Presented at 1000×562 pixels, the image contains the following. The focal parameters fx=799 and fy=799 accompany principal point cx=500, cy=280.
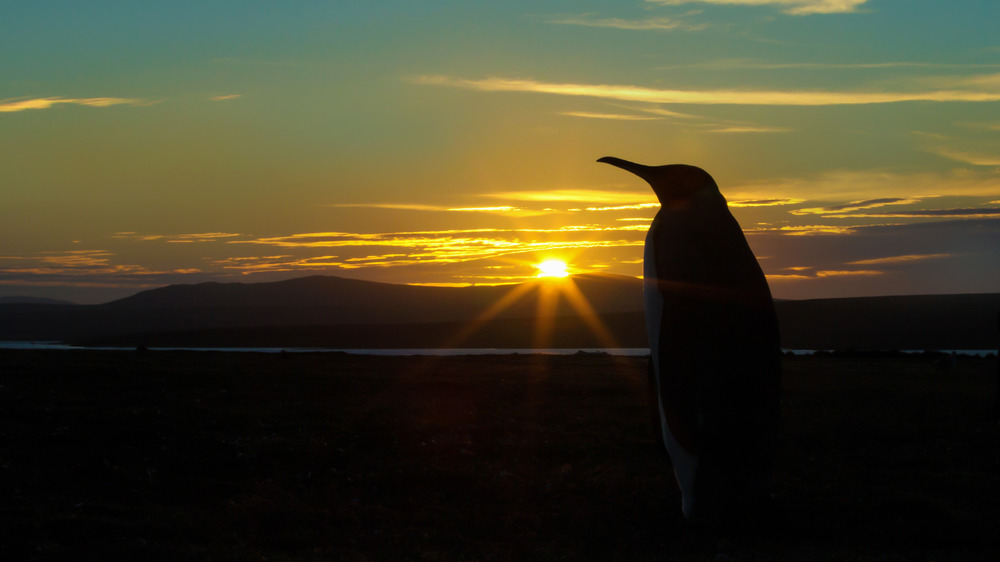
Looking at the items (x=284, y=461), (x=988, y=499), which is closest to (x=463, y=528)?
(x=284, y=461)

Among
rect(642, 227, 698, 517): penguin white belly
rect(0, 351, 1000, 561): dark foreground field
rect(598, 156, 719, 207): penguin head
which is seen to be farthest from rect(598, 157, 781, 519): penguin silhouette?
rect(0, 351, 1000, 561): dark foreground field

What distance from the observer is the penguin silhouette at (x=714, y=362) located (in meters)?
8.35

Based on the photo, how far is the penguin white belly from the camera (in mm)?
8594

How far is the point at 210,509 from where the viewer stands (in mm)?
9359

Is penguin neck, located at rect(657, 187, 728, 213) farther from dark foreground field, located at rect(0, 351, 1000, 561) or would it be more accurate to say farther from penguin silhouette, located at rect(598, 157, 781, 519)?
dark foreground field, located at rect(0, 351, 1000, 561)

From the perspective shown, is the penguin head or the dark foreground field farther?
the penguin head

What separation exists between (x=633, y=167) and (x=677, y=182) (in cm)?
68

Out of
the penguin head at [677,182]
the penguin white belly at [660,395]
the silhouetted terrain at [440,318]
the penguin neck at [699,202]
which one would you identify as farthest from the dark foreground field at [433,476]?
the silhouetted terrain at [440,318]

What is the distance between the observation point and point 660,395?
8.84m

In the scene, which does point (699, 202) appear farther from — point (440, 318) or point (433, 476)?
point (440, 318)

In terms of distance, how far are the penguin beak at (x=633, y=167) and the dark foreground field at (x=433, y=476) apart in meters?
3.94

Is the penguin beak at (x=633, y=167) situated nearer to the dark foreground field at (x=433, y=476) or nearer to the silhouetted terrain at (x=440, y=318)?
the dark foreground field at (x=433, y=476)

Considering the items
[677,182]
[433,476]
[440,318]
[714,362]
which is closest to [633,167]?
[677,182]

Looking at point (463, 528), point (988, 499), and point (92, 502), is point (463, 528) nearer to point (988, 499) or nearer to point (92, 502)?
A: point (92, 502)
